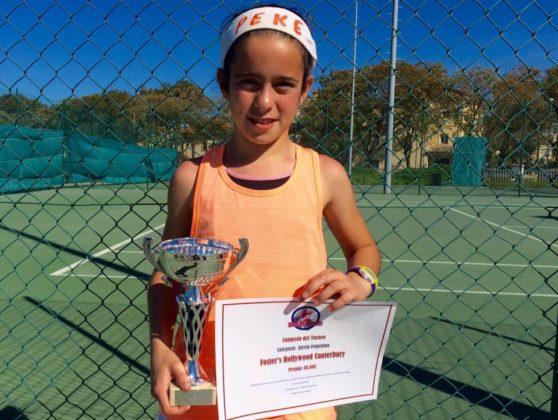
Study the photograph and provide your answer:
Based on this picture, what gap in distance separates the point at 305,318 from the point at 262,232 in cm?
24

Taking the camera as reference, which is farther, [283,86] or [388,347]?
[388,347]

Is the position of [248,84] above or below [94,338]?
above

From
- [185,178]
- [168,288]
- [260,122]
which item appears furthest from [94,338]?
[260,122]

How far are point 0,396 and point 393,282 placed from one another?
4.01 m

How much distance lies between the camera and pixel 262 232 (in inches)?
49.3

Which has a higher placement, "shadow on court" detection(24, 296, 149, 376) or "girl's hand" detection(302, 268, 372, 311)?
"girl's hand" detection(302, 268, 372, 311)

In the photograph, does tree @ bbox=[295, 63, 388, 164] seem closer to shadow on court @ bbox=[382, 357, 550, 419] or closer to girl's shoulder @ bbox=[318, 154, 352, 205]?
girl's shoulder @ bbox=[318, 154, 352, 205]

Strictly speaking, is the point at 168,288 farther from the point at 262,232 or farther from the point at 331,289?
the point at 331,289

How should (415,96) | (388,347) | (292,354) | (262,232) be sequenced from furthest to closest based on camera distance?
1. (388,347)
2. (415,96)
3. (262,232)
4. (292,354)

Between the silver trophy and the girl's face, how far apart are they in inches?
11.3

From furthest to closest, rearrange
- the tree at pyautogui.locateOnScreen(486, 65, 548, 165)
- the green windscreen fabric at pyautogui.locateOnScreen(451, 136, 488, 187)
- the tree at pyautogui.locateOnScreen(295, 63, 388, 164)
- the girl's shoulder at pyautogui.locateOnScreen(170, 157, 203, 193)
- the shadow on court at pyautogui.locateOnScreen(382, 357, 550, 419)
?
the green windscreen fabric at pyautogui.locateOnScreen(451, 136, 488, 187) → the shadow on court at pyautogui.locateOnScreen(382, 357, 550, 419) → the tree at pyautogui.locateOnScreen(295, 63, 388, 164) → the tree at pyautogui.locateOnScreen(486, 65, 548, 165) → the girl's shoulder at pyautogui.locateOnScreen(170, 157, 203, 193)

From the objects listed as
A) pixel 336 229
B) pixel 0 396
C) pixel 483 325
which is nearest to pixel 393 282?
pixel 483 325

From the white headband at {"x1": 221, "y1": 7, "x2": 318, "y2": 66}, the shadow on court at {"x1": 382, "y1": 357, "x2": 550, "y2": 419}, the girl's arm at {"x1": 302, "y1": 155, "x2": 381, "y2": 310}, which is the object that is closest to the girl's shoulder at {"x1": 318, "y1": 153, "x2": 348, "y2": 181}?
the girl's arm at {"x1": 302, "y1": 155, "x2": 381, "y2": 310}

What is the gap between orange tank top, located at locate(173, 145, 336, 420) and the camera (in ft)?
4.09
